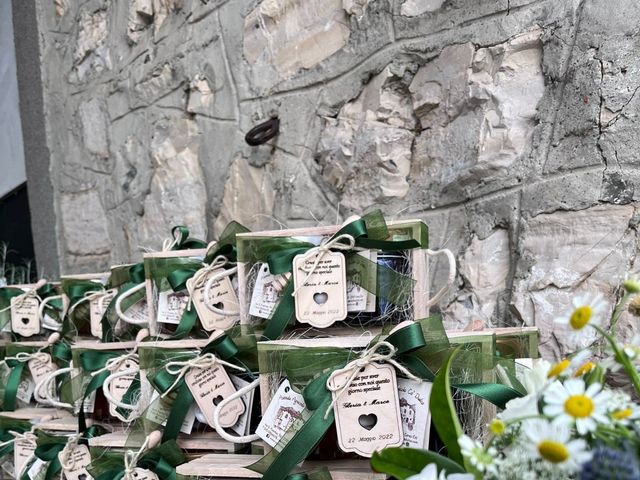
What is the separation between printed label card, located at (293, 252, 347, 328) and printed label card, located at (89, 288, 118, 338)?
549mm

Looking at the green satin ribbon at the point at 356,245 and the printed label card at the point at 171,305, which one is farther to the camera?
the printed label card at the point at 171,305

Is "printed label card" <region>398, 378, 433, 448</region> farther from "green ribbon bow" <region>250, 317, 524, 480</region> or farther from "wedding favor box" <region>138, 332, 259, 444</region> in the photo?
"wedding favor box" <region>138, 332, 259, 444</region>

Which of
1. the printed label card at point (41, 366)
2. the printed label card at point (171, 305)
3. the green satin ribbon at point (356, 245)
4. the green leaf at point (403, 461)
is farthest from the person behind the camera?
the printed label card at point (41, 366)

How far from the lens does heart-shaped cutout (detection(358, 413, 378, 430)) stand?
0.75 meters

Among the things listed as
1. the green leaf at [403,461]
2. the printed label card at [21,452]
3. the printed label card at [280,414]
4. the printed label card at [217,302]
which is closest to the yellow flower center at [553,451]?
the green leaf at [403,461]

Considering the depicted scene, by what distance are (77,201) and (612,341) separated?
7.03ft

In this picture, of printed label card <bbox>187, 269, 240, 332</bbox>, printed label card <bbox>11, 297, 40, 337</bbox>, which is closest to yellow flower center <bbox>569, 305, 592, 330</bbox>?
printed label card <bbox>187, 269, 240, 332</bbox>

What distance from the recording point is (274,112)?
5.08 feet

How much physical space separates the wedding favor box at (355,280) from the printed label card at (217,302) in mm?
146

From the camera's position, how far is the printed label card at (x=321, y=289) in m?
0.85

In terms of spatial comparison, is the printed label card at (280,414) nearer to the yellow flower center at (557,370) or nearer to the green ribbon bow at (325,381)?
the green ribbon bow at (325,381)

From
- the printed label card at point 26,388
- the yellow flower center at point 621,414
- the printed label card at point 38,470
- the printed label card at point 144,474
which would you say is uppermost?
the yellow flower center at point 621,414

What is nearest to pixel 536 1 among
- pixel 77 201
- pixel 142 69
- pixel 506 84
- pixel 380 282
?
pixel 506 84

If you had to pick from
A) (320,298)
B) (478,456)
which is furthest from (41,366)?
(478,456)
